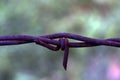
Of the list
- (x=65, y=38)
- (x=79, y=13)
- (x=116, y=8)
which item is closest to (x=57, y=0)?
(x=79, y=13)

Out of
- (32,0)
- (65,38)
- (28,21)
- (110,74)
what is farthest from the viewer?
(32,0)

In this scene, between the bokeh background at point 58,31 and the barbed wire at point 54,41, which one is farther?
the bokeh background at point 58,31

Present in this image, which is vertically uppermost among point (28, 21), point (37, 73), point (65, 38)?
point (65, 38)

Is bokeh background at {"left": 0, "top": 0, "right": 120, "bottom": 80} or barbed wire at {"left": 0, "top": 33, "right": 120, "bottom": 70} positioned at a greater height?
barbed wire at {"left": 0, "top": 33, "right": 120, "bottom": 70}

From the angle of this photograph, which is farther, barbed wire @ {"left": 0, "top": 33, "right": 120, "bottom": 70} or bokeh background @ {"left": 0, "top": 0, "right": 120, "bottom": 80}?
bokeh background @ {"left": 0, "top": 0, "right": 120, "bottom": 80}

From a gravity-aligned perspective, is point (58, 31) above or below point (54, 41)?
below

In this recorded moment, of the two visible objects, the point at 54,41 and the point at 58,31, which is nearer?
the point at 54,41

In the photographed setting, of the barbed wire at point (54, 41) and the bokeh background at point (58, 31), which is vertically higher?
the barbed wire at point (54, 41)

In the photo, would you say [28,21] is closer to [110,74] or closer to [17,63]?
[17,63]
